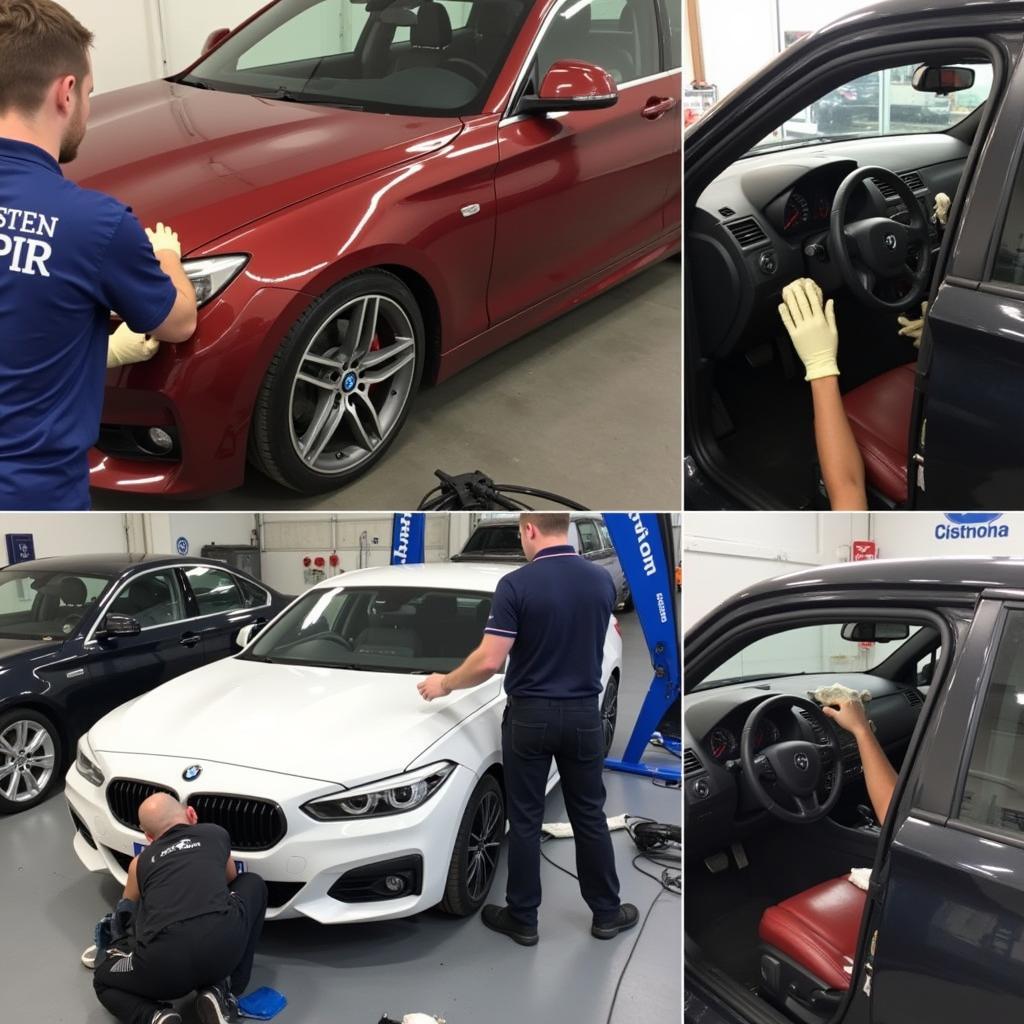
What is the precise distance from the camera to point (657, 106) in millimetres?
2912

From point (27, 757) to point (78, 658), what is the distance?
0.26 m

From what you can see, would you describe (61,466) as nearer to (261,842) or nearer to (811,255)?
(261,842)

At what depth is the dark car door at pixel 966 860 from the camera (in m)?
1.07

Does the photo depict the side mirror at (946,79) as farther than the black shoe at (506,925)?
Yes

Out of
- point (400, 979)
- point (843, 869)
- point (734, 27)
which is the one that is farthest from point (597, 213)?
point (400, 979)

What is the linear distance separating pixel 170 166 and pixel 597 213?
130 centimetres

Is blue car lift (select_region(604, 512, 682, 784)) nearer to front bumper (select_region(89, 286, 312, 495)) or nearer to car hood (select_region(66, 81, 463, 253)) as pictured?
front bumper (select_region(89, 286, 312, 495))

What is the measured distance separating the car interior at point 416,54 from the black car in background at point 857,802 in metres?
1.67


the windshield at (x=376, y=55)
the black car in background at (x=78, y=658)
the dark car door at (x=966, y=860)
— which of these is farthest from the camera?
the windshield at (x=376, y=55)

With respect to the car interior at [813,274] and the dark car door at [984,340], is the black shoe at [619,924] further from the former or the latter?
the dark car door at [984,340]

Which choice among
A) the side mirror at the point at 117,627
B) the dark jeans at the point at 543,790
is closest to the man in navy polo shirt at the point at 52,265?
the side mirror at the point at 117,627

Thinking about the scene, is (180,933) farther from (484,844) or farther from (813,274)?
(813,274)

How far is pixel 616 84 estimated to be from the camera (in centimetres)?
283

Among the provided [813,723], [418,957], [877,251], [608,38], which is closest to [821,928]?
[813,723]
